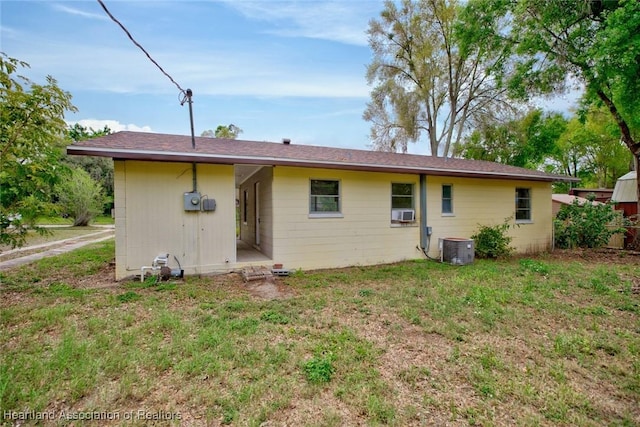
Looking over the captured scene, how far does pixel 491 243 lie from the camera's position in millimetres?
8602

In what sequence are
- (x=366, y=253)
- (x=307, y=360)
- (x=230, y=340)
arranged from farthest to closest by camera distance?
(x=366, y=253) < (x=230, y=340) < (x=307, y=360)

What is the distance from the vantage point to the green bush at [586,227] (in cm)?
1005

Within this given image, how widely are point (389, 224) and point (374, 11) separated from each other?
15881 millimetres

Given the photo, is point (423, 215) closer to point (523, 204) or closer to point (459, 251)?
point (459, 251)

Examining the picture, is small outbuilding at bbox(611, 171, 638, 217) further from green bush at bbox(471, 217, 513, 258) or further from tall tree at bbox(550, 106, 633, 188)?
tall tree at bbox(550, 106, 633, 188)

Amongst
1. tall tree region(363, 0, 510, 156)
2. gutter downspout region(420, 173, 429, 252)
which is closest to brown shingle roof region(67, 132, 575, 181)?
gutter downspout region(420, 173, 429, 252)

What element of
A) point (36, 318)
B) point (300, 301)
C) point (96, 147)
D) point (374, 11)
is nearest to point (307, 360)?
point (300, 301)

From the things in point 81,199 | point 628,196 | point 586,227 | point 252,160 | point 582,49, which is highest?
point 582,49

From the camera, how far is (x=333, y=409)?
7.54 feet

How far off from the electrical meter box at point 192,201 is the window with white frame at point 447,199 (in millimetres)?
6969

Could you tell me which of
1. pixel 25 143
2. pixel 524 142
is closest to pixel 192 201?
pixel 25 143

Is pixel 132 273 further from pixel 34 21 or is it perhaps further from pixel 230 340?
pixel 34 21

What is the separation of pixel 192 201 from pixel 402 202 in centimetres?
560

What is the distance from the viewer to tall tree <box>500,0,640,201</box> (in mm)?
7172
